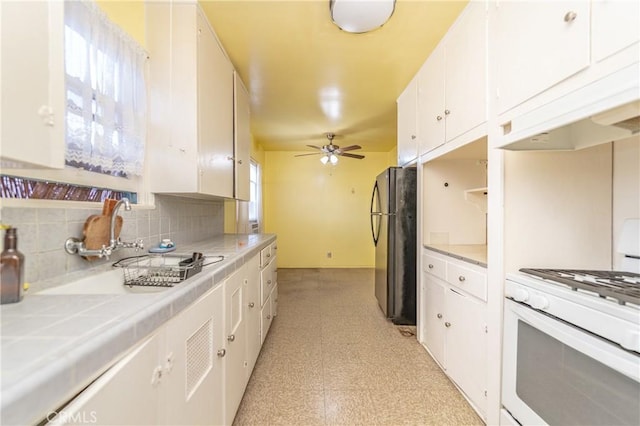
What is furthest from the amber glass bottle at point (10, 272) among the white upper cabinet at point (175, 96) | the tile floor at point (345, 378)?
the tile floor at point (345, 378)

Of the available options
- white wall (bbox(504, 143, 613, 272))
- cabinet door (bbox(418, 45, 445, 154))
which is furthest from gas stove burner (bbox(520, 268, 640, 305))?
cabinet door (bbox(418, 45, 445, 154))

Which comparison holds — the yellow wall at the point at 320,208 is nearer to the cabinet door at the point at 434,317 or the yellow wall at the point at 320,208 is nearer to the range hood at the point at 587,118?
the cabinet door at the point at 434,317

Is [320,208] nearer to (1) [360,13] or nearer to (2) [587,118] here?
(1) [360,13]

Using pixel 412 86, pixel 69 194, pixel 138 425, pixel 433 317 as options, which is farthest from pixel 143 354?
pixel 412 86

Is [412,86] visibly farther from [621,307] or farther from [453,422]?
[453,422]

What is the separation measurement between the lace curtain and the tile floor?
4.95 ft

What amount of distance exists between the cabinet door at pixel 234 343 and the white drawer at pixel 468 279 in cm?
131

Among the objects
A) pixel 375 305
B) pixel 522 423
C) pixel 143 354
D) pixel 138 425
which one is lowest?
pixel 375 305

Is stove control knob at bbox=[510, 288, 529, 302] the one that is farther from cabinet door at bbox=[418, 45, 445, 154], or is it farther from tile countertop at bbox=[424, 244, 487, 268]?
cabinet door at bbox=[418, 45, 445, 154]

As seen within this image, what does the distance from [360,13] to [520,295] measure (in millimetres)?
1696

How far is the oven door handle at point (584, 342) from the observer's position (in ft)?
2.43

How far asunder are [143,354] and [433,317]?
199 centimetres

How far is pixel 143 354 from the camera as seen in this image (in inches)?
25.8

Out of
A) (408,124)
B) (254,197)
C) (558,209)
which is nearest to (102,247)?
(558,209)
